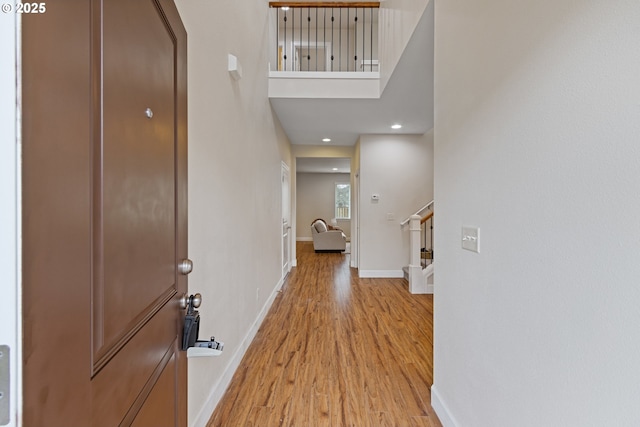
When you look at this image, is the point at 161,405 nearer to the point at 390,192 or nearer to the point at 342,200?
the point at 390,192

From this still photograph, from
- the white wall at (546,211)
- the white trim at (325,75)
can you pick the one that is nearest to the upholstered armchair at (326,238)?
the white trim at (325,75)

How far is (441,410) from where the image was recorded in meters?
1.64

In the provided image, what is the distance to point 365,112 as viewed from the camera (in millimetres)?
3881

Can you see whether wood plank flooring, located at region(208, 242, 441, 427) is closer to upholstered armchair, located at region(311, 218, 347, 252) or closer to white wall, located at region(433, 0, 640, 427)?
white wall, located at region(433, 0, 640, 427)

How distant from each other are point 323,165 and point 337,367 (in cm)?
738

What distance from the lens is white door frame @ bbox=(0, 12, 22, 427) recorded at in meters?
0.35

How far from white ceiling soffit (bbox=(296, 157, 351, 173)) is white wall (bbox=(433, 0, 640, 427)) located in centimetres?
673

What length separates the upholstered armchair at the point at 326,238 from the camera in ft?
26.1

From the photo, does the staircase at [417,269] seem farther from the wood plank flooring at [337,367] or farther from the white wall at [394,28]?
the white wall at [394,28]

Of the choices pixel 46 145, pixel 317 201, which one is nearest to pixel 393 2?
pixel 46 145

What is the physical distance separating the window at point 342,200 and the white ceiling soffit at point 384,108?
531 cm

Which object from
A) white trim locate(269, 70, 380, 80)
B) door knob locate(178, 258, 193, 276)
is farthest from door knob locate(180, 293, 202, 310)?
white trim locate(269, 70, 380, 80)

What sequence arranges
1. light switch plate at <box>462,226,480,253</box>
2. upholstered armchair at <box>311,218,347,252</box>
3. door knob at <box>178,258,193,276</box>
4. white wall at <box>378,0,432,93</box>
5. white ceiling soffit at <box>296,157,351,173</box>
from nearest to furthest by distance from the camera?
door knob at <box>178,258,193,276</box> → light switch plate at <box>462,226,480,253</box> → white wall at <box>378,0,432,93</box> → upholstered armchair at <box>311,218,347,252</box> → white ceiling soffit at <box>296,157,351,173</box>

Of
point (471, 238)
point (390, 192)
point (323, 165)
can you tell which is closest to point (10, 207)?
point (471, 238)
